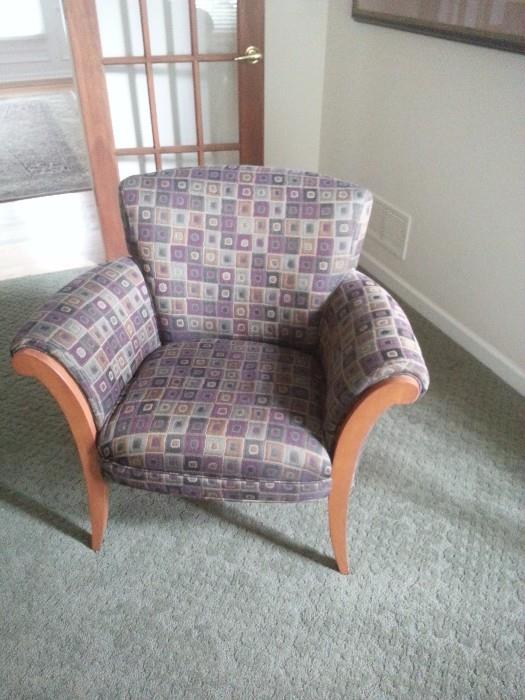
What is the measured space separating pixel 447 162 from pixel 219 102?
109 centimetres

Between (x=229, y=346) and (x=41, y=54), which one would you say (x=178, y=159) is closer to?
(x=229, y=346)

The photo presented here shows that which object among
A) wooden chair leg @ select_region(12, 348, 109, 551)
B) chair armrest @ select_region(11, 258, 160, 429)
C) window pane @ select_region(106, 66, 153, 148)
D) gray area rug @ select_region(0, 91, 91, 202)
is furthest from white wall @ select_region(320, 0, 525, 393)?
gray area rug @ select_region(0, 91, 91, 202)

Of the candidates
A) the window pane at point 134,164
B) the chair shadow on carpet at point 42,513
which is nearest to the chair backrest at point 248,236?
the chair shadow on carpet at point 42,513

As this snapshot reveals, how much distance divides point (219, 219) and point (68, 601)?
982mm

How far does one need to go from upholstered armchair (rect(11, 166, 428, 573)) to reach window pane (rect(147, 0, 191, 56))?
1.23 meters

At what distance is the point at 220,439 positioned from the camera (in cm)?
118

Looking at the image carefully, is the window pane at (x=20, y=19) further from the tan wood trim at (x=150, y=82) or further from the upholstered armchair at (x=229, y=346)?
the upholstered armchair at (x=229, y=346)

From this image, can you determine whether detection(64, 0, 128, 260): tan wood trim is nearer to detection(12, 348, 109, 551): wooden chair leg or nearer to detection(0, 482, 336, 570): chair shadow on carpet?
detection(0, 482, 336, 570): chair shadow on carpet

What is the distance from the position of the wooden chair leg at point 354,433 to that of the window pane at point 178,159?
1.87 meters

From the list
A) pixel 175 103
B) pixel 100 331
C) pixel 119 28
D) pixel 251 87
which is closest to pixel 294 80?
pixel 251 87

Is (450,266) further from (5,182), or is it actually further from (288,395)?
(5,182)

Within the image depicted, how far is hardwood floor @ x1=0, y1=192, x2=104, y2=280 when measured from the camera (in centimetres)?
279

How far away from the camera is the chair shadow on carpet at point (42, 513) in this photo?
146cm

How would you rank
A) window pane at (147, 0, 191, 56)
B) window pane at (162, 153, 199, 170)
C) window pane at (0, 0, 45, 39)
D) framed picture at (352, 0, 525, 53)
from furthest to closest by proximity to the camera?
window pane at (0, 0, 45, 39)
window pane at (162, 153, 199, 170)
window pane at (147, 0, 191, 56)
framed picture at (352, 0, 525, 53)
